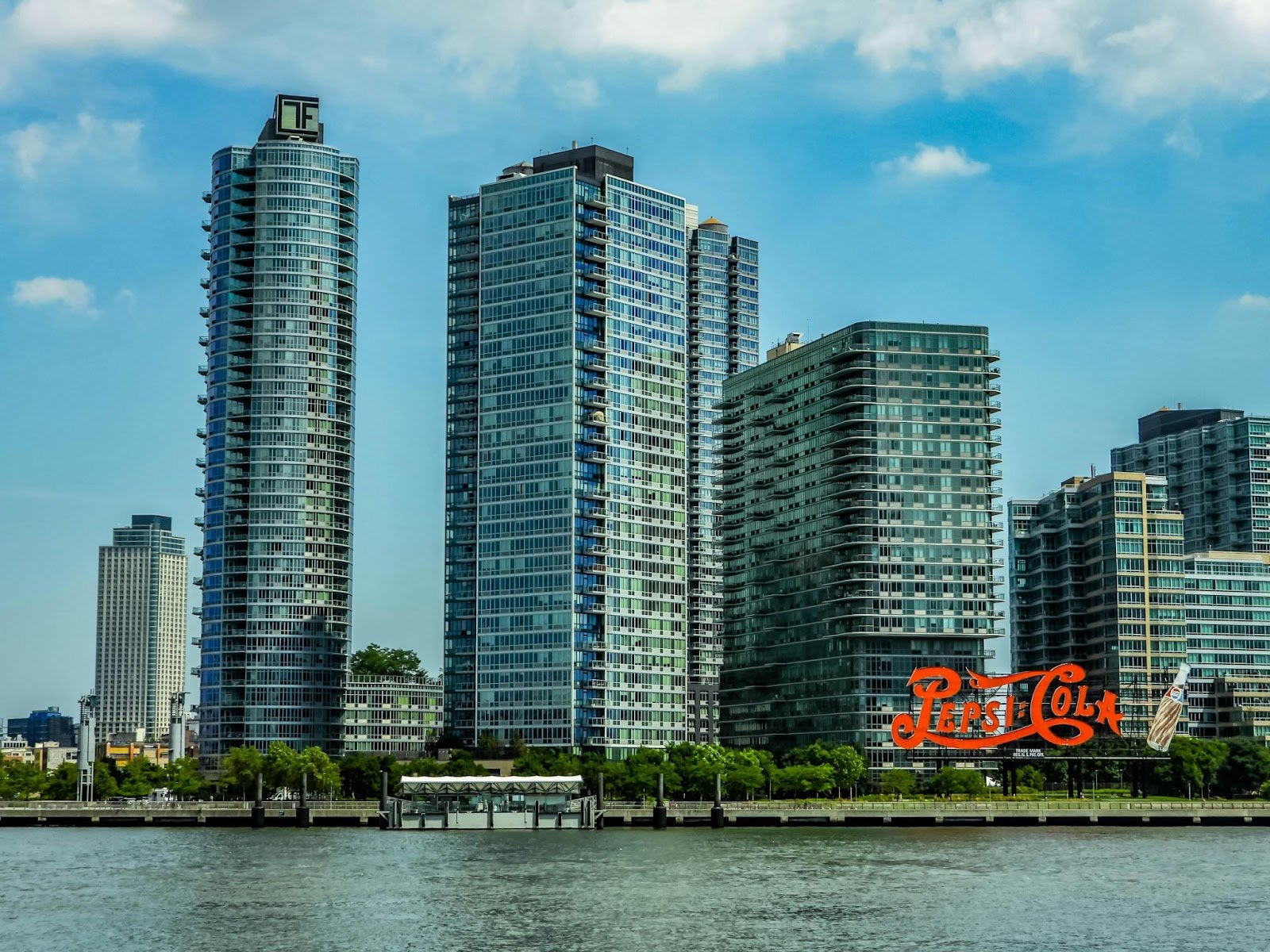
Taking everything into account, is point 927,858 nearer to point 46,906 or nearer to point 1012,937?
point 1012,937

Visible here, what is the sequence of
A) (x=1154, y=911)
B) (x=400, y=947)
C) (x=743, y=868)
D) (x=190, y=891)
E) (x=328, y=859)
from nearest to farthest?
1. (x=400, y=947)
2. (x=1154, y=911)
3. (x=190, y=891)
4. (x=743, y=868)
5. (x=328, y=859)

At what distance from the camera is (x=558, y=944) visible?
124 metres

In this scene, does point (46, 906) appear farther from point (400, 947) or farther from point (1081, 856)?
point (1081, 856)

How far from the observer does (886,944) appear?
125 meters

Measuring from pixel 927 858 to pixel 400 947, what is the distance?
86.1 m

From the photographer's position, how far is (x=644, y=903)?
148m

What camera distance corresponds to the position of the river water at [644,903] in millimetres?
126875

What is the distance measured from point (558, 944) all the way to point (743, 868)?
58.8 metres

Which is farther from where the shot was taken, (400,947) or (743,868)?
(743,868)

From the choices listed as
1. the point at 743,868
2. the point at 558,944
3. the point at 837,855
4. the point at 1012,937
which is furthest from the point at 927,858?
the point at 558,944

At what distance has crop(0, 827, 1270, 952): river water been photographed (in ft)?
416

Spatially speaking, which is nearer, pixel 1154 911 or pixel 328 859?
pixel 1154 911

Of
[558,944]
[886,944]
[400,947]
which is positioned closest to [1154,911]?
[886,944]

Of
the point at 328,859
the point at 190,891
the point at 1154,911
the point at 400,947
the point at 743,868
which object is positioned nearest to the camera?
the point at 400,947
